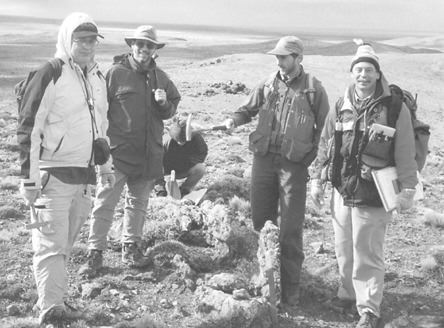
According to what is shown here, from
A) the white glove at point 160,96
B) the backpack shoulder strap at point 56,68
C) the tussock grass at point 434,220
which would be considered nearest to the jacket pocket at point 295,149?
the white glove at point 160,96

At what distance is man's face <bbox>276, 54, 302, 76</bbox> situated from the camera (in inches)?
228

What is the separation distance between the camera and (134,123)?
20.8 feet

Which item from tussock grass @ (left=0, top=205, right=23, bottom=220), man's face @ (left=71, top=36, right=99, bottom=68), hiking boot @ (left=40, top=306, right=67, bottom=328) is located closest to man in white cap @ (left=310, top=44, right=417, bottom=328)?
man's face @ (left=71, top=36, right=99, bottom=68)

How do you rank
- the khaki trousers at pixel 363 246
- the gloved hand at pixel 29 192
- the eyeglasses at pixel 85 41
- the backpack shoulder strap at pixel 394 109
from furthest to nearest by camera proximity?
1. the khaki trousers at pixel 363 246
2. the backpack shoulder strap at pixel 394 109
3. the eyeglasses at pixel 85 41
4. the gloved hand at pixel 29 192

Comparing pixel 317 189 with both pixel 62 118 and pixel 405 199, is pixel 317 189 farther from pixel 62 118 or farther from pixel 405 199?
pixel 62 118

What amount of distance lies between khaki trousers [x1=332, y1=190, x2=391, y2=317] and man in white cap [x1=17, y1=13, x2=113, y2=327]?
7.26 ft

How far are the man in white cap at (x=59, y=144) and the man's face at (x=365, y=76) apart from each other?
2095 mm

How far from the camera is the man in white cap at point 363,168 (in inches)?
204

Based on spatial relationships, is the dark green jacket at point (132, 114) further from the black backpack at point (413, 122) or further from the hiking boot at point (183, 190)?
the hiking boot at point (183, 190)

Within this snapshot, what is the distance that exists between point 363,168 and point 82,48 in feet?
8.10

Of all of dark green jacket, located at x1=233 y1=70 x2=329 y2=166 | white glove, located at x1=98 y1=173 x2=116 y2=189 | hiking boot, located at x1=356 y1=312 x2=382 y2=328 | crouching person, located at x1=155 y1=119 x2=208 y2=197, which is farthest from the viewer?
crouching person, located at x1=155 y1=119 x2=208 y2=197

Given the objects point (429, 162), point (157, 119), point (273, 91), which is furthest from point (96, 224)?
point (429, 162)

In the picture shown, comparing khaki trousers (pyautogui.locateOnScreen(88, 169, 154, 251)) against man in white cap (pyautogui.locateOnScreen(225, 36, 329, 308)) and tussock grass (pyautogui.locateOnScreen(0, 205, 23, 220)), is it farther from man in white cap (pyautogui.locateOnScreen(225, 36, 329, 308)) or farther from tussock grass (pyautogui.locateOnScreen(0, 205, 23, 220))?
tussock grass (pyautogui.locateOnScreen(0, 205, 23, 220))

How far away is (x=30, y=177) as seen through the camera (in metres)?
4.77
